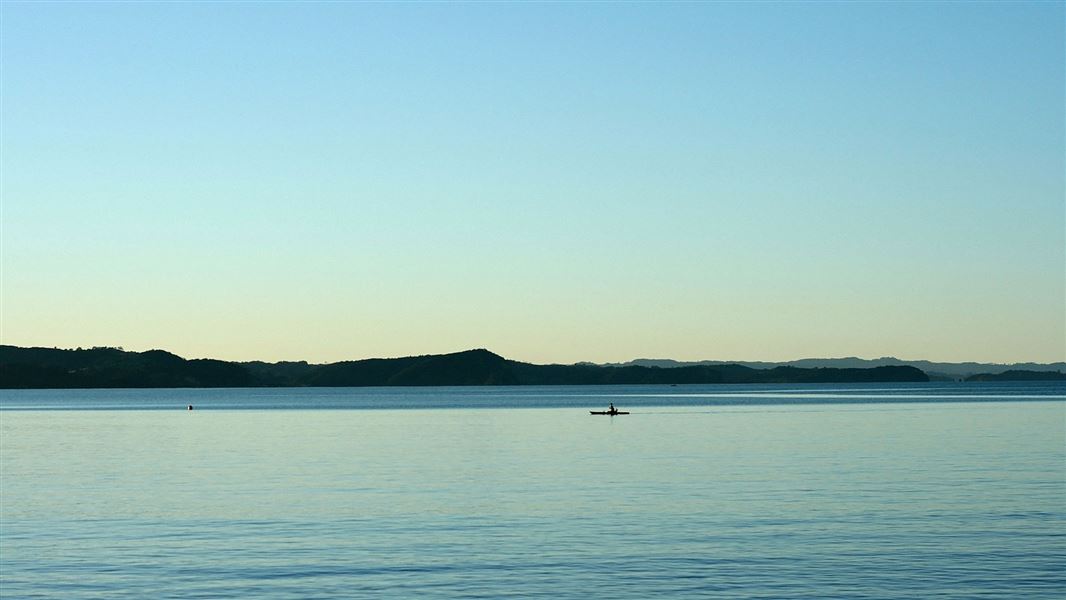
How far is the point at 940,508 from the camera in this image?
52031 millimetres

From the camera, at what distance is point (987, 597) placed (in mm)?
34125

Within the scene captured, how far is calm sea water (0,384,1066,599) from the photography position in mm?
36625

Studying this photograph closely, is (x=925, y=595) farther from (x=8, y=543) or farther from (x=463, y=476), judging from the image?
(x=463, y=476)

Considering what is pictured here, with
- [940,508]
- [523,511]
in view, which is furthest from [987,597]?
[523,511]

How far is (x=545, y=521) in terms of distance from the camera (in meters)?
49.5

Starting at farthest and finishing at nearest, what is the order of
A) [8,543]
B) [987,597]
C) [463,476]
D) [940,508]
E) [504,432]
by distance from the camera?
1. [504,432]
2. [463,476]
3. [940,508]
4. [8,543]
5. [987,597]

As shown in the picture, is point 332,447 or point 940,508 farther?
point 332,447

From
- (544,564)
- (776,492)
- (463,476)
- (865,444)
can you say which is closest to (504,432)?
(865,444)

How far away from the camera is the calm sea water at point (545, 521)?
36.6m

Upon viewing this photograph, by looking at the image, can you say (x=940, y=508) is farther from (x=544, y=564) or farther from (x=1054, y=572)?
(x=544, y=564)

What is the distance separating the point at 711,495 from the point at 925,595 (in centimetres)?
2410

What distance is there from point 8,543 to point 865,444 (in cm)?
6496

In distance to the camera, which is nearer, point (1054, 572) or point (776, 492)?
point (1054, 572)

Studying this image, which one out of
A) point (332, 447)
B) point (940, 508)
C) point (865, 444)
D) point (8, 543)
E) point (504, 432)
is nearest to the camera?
point (8, 543)
